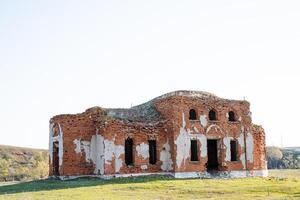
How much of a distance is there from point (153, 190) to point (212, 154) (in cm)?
1011

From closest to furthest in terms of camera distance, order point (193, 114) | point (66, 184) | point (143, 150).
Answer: point (66, 184)
point (143, 150)
point (193, 114)

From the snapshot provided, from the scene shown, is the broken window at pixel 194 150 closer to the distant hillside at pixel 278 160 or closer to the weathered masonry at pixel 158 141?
the weathered masonry at pixel 158 141

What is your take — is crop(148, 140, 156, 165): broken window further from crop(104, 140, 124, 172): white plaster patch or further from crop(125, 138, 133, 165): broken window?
crop(104, 140, 124, 172): white plaster patch

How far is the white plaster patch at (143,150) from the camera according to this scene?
94.2 ft

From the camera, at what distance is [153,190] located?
71.7ft

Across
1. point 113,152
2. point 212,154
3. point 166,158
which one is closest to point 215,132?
point 212,154

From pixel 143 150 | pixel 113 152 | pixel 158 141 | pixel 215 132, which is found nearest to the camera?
pixel 113 152

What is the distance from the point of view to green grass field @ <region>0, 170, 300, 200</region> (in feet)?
63.0

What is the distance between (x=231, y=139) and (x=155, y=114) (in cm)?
533

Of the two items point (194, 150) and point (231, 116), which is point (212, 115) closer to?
point (231, 116)

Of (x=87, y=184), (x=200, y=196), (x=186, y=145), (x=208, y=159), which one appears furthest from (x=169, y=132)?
(x=200, y=196)

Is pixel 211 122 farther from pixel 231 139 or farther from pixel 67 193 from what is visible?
pixel 67 193

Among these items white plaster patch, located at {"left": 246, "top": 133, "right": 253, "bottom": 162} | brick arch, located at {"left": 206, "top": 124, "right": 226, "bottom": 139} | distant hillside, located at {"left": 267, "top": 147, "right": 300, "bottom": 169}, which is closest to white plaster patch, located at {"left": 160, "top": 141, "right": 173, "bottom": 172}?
brick arch, located at {"left": 206, "top": 124, "right": 226, "bottom": 139}

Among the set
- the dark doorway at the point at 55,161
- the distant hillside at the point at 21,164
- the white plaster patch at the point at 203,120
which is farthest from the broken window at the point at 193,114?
the distant hillside at the point at 21,164
